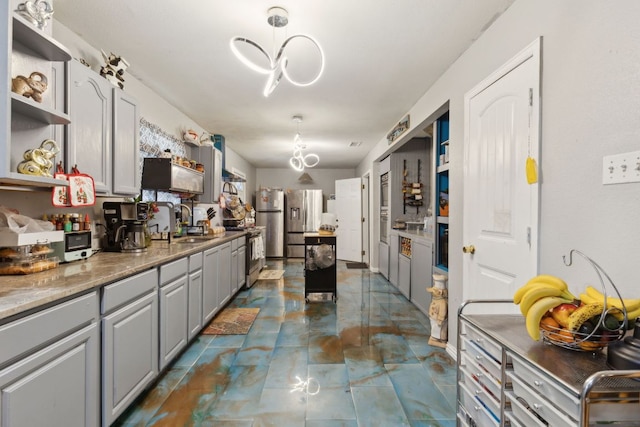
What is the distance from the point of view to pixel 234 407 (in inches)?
74.2

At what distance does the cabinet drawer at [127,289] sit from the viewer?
153 centimetres

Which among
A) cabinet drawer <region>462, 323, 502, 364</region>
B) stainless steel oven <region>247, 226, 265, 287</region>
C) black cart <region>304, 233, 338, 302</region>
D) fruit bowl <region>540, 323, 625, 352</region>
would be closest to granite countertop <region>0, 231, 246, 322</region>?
cabinet drawer <region>462, 323, 502, 364</region>

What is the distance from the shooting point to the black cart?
13.5 ft

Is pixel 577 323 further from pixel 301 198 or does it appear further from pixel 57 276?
pixel 301 198

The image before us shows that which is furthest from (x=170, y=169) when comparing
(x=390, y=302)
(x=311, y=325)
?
(x=390, y=302)

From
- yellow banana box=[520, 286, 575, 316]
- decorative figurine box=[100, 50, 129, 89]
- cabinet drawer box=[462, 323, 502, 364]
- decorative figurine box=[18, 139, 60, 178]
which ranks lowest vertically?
cabinet drawer box=[462, 323, 502, 364]

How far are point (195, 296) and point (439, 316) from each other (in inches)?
86.6

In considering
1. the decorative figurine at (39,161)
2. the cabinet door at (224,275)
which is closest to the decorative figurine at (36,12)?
the decorative figurine at (39,161)

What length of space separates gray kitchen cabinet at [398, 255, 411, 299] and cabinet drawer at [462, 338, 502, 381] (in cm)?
277

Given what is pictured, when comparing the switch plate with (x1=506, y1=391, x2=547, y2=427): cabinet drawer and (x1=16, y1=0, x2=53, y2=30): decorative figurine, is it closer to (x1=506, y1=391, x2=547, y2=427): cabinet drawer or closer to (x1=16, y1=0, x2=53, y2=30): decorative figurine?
(x1=506, y1=391, x2=547, y2=427): cabinet drawer

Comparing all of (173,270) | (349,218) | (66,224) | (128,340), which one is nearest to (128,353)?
(128,340)

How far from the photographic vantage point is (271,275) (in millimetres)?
5734

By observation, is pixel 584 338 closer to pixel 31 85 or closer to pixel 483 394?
pixel 483 394

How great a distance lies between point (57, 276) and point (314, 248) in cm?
289
